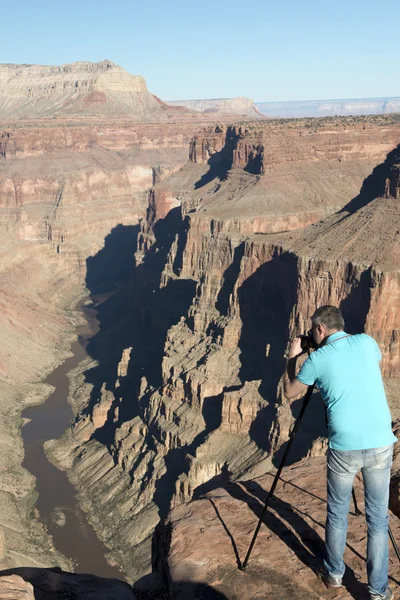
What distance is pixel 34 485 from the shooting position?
59375 millimetres

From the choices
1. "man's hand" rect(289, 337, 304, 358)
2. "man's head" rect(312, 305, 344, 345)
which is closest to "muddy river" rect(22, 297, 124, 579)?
"man's hand" rect(289, 337, 304, 358)

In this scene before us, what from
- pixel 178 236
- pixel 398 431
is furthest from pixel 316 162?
pixel 398 431

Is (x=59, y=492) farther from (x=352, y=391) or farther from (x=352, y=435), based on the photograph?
(x=352, y=391)

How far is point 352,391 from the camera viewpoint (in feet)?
35.2

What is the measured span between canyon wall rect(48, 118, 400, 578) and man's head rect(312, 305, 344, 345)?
1344 inches

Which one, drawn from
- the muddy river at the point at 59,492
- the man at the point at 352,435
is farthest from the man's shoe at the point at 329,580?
the muddy river at the point at 59,492

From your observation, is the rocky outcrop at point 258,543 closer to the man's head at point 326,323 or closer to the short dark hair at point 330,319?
the man's head at point 326,323

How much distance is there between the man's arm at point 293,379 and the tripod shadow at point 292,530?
10.7 ft

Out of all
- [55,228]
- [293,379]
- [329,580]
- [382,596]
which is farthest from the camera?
[55,228]

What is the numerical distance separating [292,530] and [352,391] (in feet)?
12.9

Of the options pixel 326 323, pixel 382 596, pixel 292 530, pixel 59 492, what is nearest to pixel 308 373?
pixel 326 323

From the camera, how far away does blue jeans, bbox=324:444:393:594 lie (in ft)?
35.5

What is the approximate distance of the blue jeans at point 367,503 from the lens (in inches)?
426

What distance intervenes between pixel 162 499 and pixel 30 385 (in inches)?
1398
